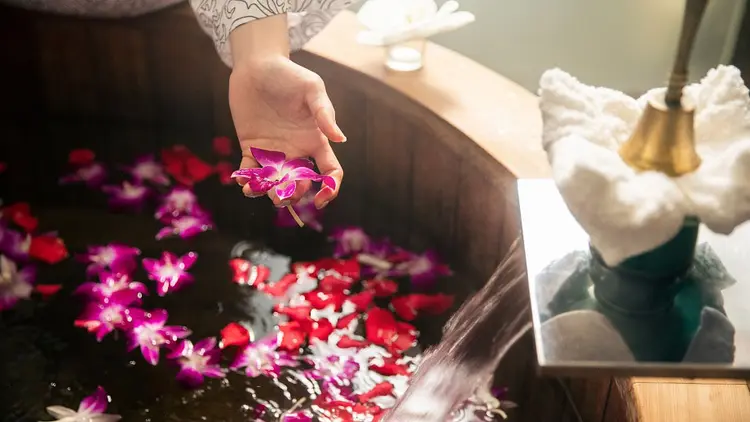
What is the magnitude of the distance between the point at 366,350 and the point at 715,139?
0.80 meters

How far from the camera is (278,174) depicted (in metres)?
1.15

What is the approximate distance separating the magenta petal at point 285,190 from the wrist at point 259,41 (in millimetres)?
273

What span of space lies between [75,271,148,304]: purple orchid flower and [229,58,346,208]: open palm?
0.49m

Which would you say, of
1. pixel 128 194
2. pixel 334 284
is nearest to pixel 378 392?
pixel 334 284

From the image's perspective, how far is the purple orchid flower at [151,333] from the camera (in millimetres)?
1457

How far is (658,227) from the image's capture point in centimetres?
74

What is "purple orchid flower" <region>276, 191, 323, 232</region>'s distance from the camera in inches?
69.7

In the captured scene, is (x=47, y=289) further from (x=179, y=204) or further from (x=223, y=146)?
(x=223, y=146)

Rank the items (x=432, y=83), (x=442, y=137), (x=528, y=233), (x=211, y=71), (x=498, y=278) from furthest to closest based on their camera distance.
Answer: (x=211, y=71) < (x=432, y=83) < (x=442, y=137) < (x=498, y=278) < (x=528, y=233)

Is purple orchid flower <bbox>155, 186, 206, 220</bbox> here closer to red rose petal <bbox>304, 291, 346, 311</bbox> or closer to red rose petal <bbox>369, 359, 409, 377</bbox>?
red rose petal <bbox>304, 291, 346, 311</bbox>

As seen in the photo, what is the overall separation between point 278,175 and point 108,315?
0.59m

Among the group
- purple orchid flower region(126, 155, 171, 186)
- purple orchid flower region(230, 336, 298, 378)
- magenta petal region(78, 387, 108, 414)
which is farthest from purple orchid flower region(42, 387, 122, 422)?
purple orchid flower region(126, 155, 171, 186)

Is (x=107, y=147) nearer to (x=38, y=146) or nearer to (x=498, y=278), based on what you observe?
(x=38, y=146)

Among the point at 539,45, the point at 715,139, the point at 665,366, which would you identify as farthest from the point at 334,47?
the point at 665,366
